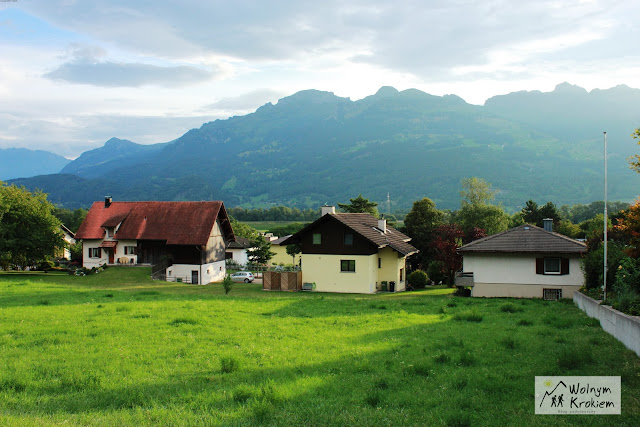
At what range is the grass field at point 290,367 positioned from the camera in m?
7.87

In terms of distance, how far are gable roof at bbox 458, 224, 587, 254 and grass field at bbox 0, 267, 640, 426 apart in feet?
50.2

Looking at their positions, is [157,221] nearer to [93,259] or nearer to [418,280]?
[93,259]

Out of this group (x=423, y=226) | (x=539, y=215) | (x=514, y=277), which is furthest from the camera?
(x=539, y=215)

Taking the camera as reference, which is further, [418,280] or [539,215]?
[539,215]

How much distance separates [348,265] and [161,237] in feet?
75.7

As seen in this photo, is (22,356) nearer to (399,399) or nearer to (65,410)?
(65,410)

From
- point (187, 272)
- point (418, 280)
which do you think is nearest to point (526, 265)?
point (418, 280)

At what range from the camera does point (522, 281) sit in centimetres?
3366

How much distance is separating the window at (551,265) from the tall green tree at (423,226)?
69.6 ft

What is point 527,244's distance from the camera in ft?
110

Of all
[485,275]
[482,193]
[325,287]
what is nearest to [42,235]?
[325,287]

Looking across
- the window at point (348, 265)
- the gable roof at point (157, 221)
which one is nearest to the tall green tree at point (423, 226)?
the window at point (348, 265)

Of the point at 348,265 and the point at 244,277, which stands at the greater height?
the point at 348,265

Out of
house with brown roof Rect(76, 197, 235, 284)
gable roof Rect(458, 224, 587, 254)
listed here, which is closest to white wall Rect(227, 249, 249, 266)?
house with brown roof Rect(76, 197, 235, 284)
